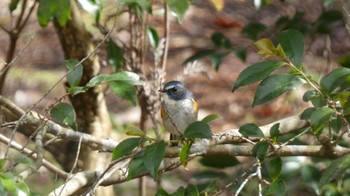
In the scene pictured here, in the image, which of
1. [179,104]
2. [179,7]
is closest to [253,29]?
[179,104]

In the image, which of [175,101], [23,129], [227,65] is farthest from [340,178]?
[227,65]

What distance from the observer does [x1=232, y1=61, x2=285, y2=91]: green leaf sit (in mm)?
2424

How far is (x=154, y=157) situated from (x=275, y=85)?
1.46ft

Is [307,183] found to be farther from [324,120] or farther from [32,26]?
[32,26]

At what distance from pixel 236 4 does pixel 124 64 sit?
342cm

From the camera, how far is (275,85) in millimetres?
2455

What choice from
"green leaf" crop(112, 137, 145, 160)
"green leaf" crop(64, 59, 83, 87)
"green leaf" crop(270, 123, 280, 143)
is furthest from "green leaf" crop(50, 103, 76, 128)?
"green leaf" crop(270, 123, 280, 143)

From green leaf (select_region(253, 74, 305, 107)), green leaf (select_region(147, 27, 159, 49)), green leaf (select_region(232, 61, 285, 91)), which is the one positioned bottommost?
green leaf (select_region(147, 27, 159, 49))

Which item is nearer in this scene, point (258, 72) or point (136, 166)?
point (258, 72)

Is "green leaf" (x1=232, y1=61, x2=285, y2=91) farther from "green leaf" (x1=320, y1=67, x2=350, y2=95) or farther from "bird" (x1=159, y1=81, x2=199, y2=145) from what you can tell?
"bird" (x1=159, y1=81, x2=199, y2=145)

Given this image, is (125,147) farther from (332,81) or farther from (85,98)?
(85,98)

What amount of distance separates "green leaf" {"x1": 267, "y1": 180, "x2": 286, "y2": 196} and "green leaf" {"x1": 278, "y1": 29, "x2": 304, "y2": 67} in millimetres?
403

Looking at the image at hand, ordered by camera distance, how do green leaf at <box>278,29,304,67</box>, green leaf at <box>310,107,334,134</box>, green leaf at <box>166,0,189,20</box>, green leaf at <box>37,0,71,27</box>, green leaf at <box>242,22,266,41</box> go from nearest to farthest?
1. green leaf at <box>310,107,334,134</box>
2. green leaf at <box>278,29,304,67</box>
3. green leaf at <box>37,0,71,27</box>
4. green leaf at <box>166,0,189,20</box>
5. green leaf at <box>242,22,266,41</box>

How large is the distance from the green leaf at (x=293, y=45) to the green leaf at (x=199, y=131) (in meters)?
0.35
